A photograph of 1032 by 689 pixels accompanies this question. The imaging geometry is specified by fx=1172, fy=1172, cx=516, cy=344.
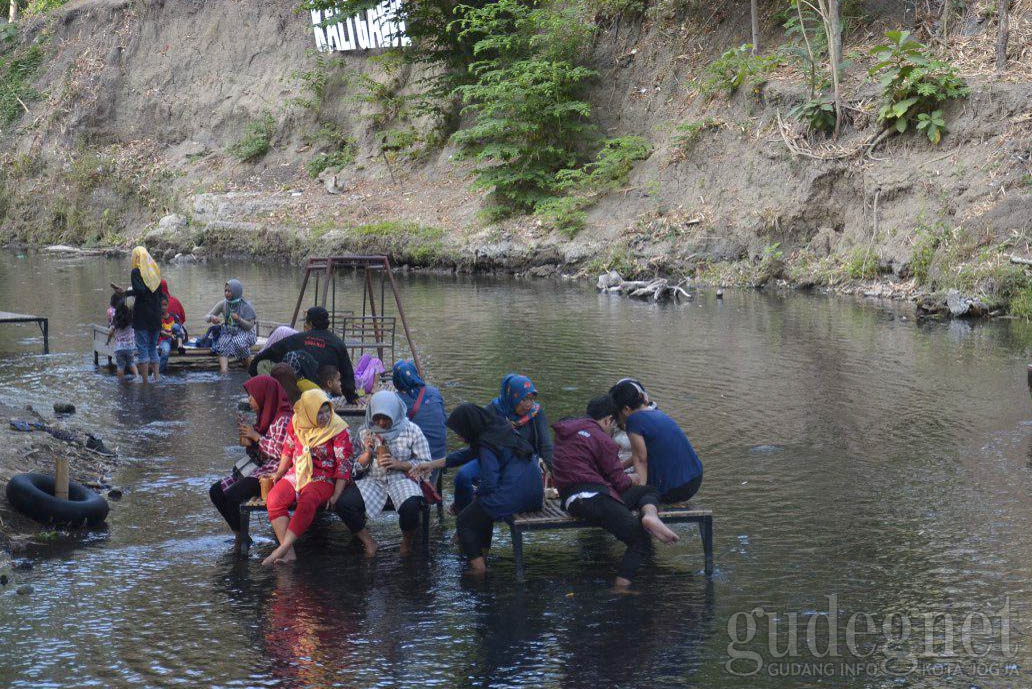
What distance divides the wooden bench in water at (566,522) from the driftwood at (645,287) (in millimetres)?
17596

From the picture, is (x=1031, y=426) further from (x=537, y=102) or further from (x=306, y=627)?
(x=537, y=102)

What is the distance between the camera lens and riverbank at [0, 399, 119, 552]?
8.55m

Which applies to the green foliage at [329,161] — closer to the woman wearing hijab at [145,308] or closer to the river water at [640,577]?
the woman wearing hijab at [145,308]

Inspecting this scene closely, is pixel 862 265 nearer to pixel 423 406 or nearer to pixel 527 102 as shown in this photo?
pixel 527 102

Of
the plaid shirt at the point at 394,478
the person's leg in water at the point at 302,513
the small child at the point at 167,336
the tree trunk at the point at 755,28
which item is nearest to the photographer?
the person's leg in water at the point at 302,513

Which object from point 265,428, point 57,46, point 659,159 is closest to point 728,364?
point 265,428

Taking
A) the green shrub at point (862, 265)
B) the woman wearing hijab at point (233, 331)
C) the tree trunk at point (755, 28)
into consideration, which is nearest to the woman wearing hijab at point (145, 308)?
the woman wearing hijab at point (233, 331)

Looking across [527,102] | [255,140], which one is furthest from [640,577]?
[255,140]

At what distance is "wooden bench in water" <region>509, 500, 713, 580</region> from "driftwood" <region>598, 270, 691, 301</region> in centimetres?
1760

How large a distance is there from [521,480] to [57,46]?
5087cm

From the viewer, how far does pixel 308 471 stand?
8070 mm

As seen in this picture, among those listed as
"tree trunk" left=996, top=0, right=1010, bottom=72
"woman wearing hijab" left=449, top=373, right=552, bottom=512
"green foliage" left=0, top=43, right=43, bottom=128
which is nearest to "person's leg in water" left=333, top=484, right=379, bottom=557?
"woman wearing hijab" left=449, top=373, right=552, bottom=512

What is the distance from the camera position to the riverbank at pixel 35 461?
28.0 feet

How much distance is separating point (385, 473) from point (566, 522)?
4.60 feet
